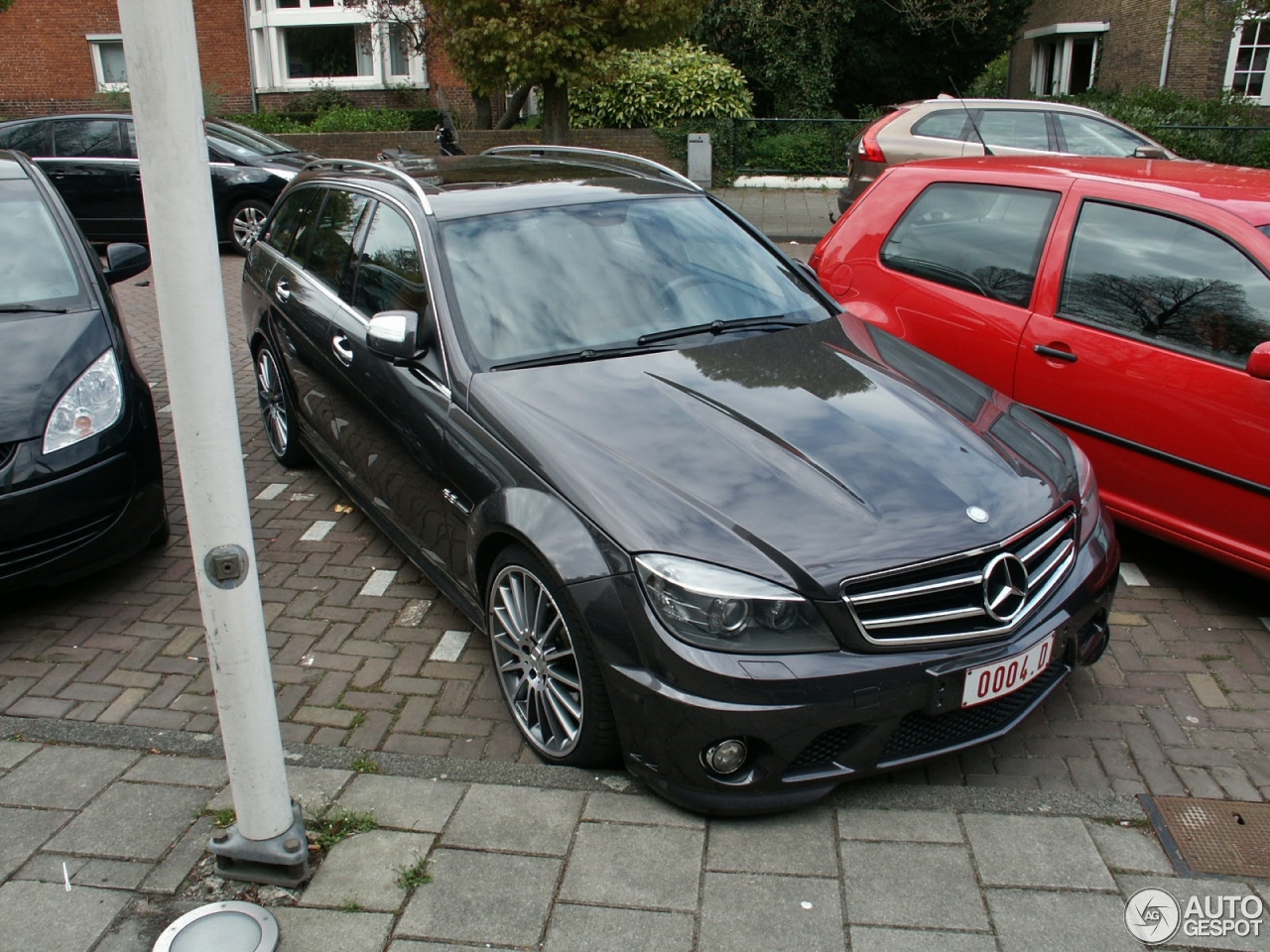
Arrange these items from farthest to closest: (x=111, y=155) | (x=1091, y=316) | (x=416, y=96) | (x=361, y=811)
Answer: (x=416, y=96) < (x=111, y=155) < (x=1091, y=316) < (x=361, y=811)

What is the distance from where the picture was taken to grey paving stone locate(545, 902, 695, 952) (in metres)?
2.60

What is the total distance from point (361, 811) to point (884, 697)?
1.49 metres

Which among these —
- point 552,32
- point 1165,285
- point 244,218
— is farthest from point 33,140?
point 1165,285

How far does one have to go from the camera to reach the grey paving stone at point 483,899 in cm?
264

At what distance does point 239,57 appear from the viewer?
25.4 metres

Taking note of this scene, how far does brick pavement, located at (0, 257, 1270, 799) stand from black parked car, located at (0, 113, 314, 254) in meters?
8.31

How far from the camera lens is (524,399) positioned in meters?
3.54

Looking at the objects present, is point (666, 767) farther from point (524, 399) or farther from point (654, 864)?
point (524, 399)

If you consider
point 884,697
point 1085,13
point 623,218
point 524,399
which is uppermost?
point 1085,13

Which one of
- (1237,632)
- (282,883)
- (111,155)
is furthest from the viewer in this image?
(111,155)

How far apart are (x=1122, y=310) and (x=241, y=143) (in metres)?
11.2

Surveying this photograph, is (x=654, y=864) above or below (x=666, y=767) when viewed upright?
below

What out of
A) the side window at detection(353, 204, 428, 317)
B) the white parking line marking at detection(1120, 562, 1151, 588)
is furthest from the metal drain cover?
the side window at detection(353, 204, 428, 317)

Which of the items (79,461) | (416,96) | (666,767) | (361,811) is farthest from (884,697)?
(416,96)
